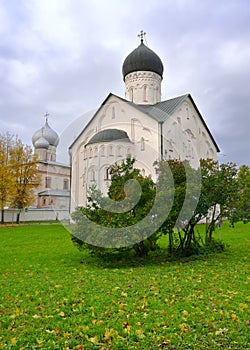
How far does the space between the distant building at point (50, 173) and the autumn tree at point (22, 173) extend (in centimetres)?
1212

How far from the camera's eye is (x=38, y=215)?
39.8 m

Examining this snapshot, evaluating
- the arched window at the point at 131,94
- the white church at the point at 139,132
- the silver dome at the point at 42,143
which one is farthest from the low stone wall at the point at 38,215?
the arched window at the point at 131,94

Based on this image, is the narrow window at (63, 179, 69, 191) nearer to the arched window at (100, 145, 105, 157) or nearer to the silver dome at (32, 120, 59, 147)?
the silver dome at (32, 120, 59, 147)

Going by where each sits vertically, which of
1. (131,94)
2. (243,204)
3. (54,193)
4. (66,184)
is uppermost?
(131,94)

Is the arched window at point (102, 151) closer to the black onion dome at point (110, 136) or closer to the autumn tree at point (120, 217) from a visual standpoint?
the black onion dome at point (110, 136)

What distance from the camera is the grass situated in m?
4.07

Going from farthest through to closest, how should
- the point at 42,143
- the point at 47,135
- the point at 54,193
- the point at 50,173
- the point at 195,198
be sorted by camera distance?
the point at 47,135 → the point at 42,143 → the point at 50,173 → the point at 54,193 → the point at 195,198

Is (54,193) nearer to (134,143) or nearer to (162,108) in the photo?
(134,143)

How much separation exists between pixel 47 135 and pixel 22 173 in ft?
76.4

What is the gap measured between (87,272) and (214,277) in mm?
3297

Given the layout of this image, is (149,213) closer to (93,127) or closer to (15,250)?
(15,250)

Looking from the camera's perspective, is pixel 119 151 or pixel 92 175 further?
pixel 92 175

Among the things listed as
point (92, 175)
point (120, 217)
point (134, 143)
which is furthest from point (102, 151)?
point (120, 217)

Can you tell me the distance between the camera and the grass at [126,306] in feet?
13.3
